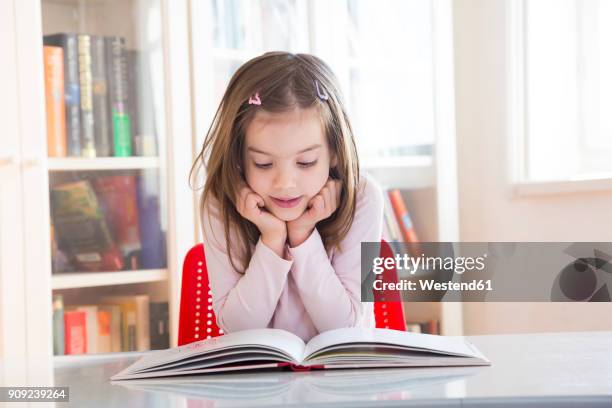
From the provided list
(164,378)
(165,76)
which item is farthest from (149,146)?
(164,378)

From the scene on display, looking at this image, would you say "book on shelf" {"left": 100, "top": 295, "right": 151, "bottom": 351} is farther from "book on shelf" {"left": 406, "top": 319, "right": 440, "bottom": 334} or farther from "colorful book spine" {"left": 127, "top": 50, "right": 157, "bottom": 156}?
"book on shelf" {"left": 406, "top": 319, "right": 440, "bottom": 334}

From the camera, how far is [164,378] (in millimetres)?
893

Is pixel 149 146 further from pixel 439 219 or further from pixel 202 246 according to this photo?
pixel 439 219

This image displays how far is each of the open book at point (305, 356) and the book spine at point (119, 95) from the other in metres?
1.29

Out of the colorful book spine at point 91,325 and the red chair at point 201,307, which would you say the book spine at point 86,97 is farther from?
the red chair at point 201,307

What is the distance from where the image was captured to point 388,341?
912 millimetres

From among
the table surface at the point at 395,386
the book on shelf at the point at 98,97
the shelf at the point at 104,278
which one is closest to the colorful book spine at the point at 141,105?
the book on shelf at the point at 98,97

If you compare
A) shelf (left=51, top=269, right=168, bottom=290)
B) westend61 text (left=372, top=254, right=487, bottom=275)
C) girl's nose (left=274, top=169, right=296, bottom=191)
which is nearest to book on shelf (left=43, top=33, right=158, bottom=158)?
shelf (left=51, top=269, right=168, bottom=290)

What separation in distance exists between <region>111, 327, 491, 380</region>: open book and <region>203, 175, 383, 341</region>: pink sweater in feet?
1.04

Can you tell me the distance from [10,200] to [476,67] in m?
1.54

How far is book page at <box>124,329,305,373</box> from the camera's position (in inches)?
35.0

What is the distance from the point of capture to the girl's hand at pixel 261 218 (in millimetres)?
1287

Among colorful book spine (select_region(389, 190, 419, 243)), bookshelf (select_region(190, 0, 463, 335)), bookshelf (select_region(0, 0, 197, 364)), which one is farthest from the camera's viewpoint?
colorful book spine (select_region(389, 190, 419, 243))

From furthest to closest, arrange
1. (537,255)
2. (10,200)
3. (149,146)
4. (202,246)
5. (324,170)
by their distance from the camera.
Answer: (537,255)
(149,146)
(10,200)
(202,246)
(324,170)
